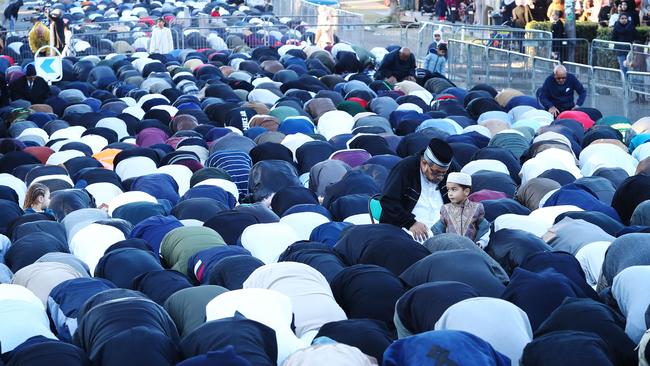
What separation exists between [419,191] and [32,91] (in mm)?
12399

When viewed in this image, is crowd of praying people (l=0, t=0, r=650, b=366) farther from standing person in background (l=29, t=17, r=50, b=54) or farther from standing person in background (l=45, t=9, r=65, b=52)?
standing person in background (l=45, t=9, r=65, b=52)

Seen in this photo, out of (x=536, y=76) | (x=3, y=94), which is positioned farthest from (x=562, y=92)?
(x=3, y=94)

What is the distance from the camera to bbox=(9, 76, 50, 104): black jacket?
19734 mm

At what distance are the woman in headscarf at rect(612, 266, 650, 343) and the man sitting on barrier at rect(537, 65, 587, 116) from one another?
985cm

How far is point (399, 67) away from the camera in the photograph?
70.6 ft

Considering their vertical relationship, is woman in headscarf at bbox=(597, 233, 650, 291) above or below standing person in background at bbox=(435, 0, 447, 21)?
below

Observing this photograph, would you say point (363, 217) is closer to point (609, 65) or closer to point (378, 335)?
point (378, 335)

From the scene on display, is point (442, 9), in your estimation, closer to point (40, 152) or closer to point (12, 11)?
point (12, 11)

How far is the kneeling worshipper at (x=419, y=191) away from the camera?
874 cm

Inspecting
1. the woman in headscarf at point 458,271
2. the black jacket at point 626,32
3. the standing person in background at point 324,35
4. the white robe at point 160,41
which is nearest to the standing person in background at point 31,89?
the white robe at point 160,41

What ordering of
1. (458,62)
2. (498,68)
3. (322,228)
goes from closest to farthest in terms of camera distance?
1. (322,228)
2. (498,68)
3. (458,62)

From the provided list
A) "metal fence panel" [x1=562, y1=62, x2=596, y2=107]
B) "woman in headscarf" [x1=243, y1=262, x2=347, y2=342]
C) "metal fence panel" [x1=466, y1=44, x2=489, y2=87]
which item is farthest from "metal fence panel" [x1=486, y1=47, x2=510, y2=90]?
"woman in headscarf" [x1=243, y1=262, x2=347, y2=342]

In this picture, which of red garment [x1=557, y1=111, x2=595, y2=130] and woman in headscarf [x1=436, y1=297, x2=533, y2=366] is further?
red garment [x1=557, y1=111, x2=595, y2=130]

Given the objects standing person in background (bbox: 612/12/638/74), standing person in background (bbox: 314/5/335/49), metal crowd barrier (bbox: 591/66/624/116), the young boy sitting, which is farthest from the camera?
standing person in background (bbox: 314/5/335/49)
